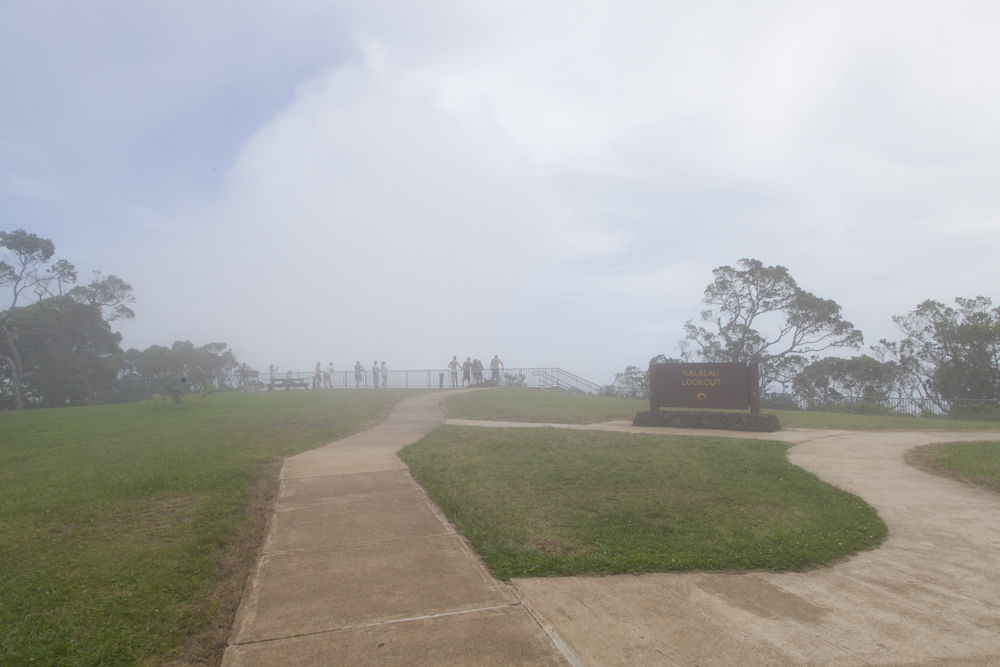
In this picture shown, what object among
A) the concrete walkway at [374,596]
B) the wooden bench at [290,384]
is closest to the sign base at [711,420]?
the concrete walkway at [374,596]

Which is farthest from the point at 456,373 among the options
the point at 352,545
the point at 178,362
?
the point at 352,545

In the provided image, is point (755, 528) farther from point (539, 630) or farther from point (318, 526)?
point (318, 526)

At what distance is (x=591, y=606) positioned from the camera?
411 centimetres

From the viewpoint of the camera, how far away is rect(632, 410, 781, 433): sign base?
1348 cm

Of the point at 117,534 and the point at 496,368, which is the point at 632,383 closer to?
the point at 496,368

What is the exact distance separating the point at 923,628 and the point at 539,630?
96.7 inches

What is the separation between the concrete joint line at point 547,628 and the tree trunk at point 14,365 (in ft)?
105

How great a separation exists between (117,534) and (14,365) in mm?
30086

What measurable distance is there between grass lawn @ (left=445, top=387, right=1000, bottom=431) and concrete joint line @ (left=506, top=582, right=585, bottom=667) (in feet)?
37.0

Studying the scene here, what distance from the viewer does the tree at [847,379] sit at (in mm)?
26375

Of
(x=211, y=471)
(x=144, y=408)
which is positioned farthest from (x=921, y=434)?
(x=144, y=408)

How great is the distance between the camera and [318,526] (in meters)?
5.84

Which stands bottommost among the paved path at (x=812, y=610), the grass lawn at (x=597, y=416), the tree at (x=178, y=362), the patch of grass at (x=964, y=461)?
the paved path at (x=812, y=610)

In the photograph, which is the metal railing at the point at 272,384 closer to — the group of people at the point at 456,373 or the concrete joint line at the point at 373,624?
the group of people at the point at 456,373
